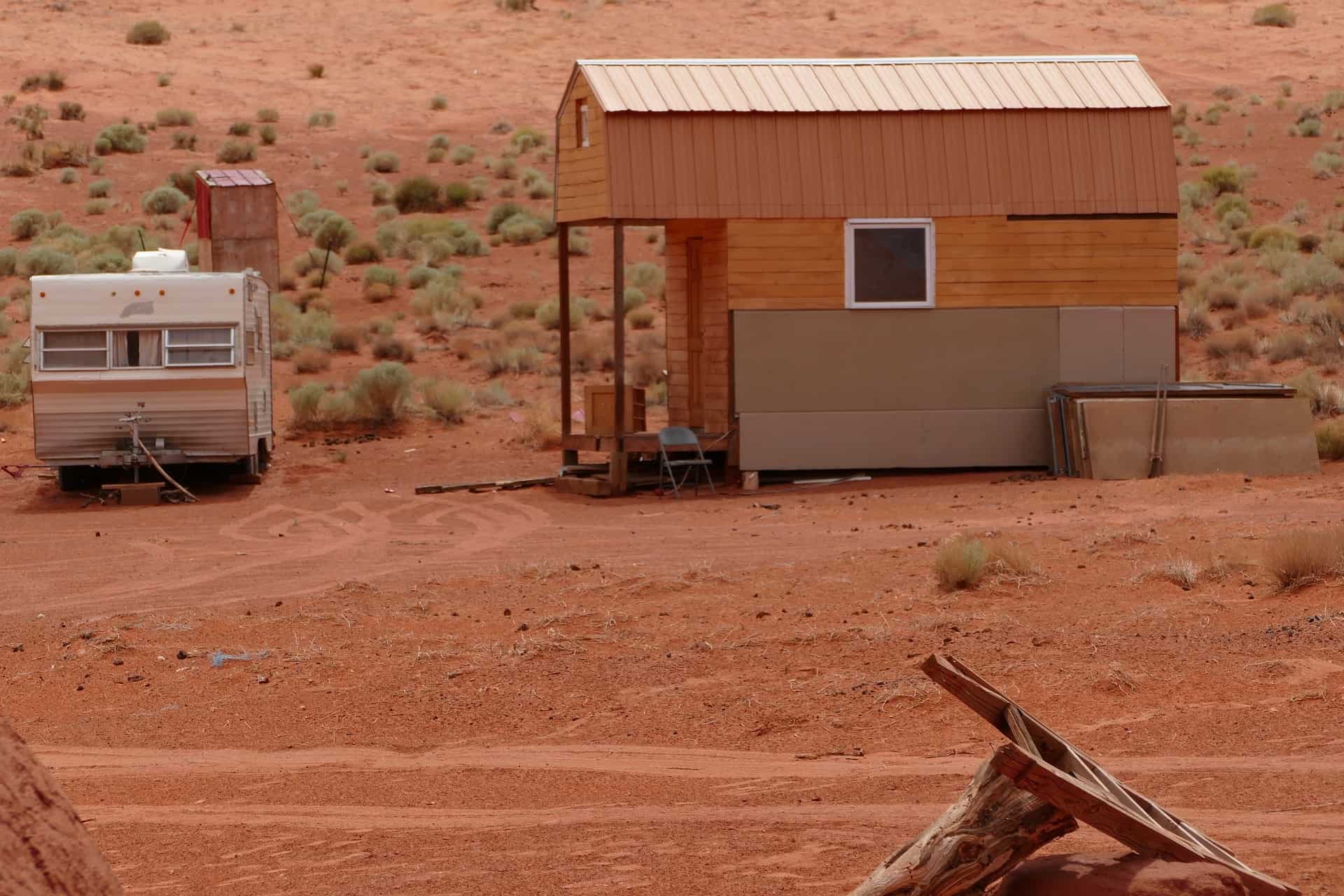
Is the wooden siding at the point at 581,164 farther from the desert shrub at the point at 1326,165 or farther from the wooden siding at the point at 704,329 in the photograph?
the desert shrub at the point at 1326,165

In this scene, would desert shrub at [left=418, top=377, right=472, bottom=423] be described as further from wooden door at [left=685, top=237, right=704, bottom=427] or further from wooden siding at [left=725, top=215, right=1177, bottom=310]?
wooden siding at [left=725, top=215, right=1177, bottom=310]

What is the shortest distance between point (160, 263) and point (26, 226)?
18.8m

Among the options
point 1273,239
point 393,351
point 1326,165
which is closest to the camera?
point 393,351

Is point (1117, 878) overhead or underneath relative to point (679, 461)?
underneath

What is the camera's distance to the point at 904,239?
17.9 m

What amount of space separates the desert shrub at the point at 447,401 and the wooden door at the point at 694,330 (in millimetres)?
5332

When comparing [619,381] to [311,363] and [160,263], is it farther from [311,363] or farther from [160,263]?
[311,363]

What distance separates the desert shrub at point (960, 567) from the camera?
1145 centimetres

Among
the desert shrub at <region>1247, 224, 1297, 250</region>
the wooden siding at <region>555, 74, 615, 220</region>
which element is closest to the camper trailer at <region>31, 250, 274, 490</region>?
the wooden siding at <region>555, 74, 615, 220</region>

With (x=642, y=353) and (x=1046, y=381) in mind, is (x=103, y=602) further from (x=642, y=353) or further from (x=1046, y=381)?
(x=642, y=353)

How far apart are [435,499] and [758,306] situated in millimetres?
3980

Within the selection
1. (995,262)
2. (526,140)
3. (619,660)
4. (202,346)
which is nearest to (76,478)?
(202,346)

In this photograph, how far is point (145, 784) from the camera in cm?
804

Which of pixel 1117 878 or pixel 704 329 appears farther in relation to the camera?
pixel 704 329
